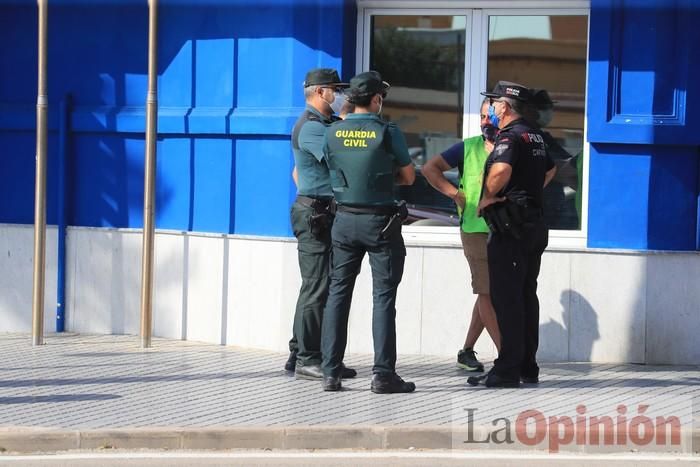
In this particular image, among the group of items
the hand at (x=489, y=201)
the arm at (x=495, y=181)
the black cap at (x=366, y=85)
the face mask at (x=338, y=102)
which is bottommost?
the hand at (x=489, y=201)

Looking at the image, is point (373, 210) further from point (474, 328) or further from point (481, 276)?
point (474, 328)

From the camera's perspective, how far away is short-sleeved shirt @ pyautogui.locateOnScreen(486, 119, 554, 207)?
24.8 feet

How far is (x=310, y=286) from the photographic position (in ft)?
26.7

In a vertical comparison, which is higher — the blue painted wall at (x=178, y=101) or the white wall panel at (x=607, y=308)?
the blue painted wall at (x=178, y=101)

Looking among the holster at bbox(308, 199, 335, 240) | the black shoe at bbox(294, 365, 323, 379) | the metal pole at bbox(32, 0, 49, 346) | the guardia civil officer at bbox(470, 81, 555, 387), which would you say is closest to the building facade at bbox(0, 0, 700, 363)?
the metal pole at bbox(32, 0, 49, 346)

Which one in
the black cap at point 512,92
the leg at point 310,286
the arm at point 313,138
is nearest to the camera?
the black cap at point 512,92

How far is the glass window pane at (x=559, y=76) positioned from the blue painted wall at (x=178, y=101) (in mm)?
1268

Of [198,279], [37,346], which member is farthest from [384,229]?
[37,346]

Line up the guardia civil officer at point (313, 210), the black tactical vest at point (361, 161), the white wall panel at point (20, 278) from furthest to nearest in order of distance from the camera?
1. the white wall panel at point (20, 278)
2. the guardia civil officer at point (313, 210)
3. the black tactical vest at point (361, 161)

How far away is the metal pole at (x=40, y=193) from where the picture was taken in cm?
927

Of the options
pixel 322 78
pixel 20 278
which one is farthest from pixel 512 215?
pixel 20 278

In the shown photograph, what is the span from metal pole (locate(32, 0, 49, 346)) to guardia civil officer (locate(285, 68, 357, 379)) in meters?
2.26

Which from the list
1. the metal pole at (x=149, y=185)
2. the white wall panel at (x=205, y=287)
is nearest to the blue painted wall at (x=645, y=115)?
the white wall panel at (x=205, y=287)

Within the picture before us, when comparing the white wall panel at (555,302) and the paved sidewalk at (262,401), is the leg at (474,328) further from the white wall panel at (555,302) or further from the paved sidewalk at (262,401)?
the white wall panel at (555,302)
